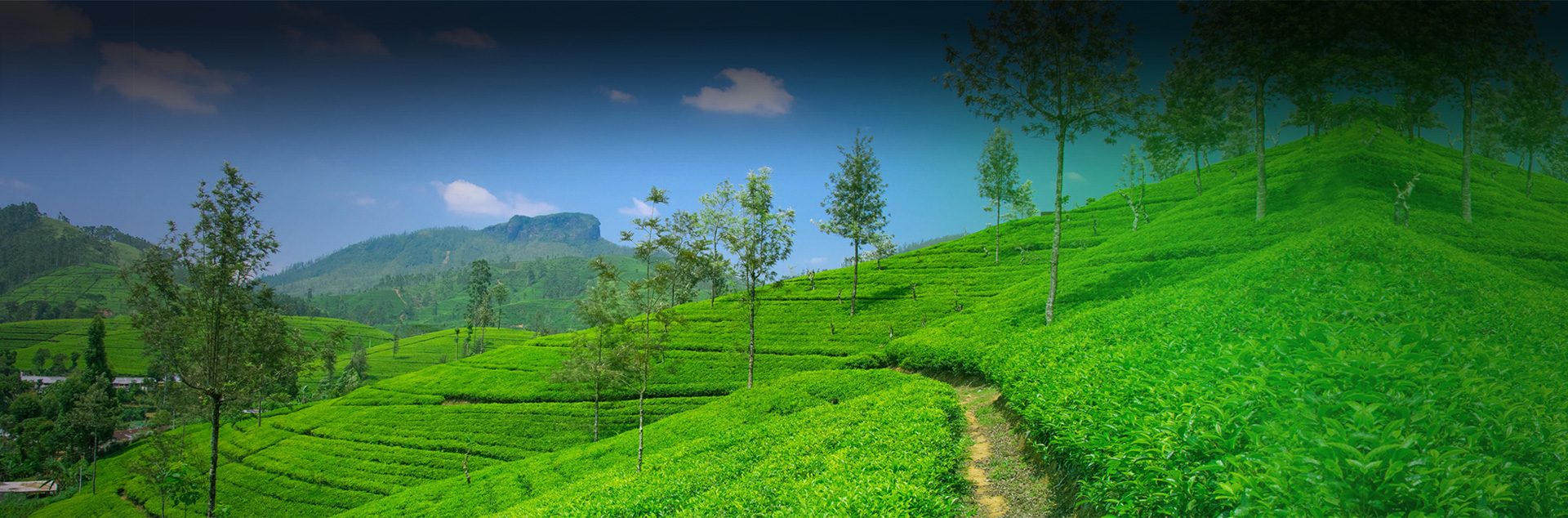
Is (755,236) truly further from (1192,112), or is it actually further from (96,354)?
(96,354)

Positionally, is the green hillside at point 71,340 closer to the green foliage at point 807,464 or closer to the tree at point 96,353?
the tree at point 96,353

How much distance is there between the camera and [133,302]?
75.7 ft

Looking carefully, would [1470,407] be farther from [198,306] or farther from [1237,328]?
[198,306]

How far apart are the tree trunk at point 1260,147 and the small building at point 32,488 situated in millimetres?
113550

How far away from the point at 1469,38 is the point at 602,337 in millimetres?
37434

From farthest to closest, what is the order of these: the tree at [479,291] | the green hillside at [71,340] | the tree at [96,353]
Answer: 1. the green hillside at [71,340]
2. the tree at [479,291]
3. the tree at [96,353]

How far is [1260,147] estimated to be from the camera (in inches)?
929

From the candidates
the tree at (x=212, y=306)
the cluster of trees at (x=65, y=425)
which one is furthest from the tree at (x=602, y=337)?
the cluster of trees at (x=65, y=425)

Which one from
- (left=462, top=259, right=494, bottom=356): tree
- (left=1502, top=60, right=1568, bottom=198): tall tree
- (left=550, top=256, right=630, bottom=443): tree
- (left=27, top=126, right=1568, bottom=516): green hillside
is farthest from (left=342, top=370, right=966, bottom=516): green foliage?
(left=462, top=259, right=494, bottom=356): tree

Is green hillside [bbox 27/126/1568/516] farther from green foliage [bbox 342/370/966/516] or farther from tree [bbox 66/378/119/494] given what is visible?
tree [bbox 66/378/119/494]

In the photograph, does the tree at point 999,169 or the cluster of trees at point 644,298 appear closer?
the cluster of trees at point 644,298

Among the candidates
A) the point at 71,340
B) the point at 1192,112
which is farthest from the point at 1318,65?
A: the point at 71,340

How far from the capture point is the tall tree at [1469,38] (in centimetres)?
1658

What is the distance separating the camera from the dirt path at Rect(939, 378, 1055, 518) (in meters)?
8.84
